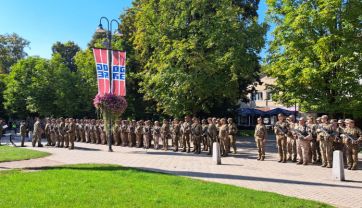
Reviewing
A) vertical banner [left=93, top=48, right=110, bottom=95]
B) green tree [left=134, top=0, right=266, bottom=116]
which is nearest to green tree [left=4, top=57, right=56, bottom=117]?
green tree [left=134, top=0, right=266, bottom=116]

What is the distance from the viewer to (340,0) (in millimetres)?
21250

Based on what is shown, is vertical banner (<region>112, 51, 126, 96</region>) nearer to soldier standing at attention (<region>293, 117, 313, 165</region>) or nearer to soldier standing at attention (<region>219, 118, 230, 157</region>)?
soldier standing at attention (<region>219, 118, 230, 157</region>)

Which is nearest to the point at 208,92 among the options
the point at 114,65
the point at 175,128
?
the point at 175,128

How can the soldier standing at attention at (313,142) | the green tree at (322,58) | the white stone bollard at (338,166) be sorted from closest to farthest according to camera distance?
the white stone bollard at (338,166)
the soldier standing at attention at (313,142)
the green tree at (322,58)

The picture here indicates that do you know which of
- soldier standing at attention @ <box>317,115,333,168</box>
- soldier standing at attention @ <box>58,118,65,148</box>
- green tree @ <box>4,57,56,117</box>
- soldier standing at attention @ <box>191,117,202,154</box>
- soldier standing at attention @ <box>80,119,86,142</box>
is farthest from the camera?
green tree @ <box>4,57,56,117</box>

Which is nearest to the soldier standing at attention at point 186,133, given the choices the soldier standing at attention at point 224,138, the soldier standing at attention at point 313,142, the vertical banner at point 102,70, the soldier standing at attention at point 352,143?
the soldier standing at attention at point 224,138

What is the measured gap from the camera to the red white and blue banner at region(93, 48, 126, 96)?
2289cm

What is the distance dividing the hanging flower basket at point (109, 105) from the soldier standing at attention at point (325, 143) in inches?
411

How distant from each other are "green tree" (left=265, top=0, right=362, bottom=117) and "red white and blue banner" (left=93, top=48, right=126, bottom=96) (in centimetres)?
806

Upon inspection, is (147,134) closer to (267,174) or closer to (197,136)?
(197,136)

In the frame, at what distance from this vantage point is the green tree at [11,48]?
242 feet

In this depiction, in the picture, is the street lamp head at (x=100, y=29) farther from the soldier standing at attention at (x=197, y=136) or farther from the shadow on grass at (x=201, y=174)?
the shadow on grass at (x=201, y=174)

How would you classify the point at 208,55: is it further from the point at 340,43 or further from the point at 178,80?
the point at 340,43

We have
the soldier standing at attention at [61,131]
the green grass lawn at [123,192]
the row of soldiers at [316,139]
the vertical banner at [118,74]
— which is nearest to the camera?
the green grass lawn at [123,192]
